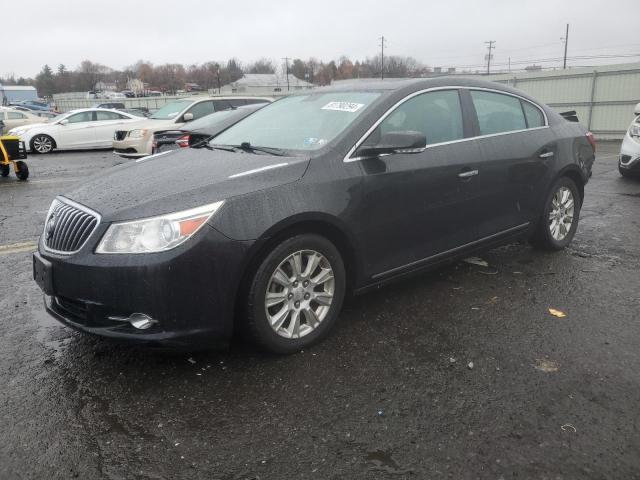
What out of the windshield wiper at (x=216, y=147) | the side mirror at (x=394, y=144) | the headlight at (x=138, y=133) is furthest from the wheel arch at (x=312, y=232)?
the headlight at (x=138, y=133)

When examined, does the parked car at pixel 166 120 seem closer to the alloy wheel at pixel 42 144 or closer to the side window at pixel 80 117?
the side window at pixel 80 117

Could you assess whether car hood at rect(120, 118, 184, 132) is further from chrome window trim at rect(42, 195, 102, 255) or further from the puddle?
the puddle

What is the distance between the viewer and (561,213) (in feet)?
17.2

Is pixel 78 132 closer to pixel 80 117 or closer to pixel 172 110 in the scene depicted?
pixel 80 117

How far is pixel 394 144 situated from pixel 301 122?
34.4 inches

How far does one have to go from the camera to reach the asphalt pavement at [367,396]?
2346 mm

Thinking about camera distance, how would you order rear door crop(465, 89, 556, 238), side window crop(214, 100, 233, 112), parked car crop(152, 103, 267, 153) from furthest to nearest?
1. side window crop(214, 100, 233, 112)
2. parked car crop(152, 103, 267, 153)
3. rear door crop(465, 89, 556, 238)

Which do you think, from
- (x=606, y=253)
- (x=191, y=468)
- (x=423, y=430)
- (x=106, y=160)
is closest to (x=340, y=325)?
(x=423, y=430)

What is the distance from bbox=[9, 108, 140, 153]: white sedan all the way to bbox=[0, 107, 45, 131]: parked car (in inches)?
234

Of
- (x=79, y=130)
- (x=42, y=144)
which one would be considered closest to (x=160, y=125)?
(x=79, y=130)

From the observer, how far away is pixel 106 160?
1511 centimetres

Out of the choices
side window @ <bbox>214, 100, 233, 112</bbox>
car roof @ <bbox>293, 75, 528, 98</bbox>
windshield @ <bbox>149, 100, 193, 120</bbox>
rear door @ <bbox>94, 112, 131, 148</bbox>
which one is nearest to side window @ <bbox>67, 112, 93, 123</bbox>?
rear door @ <bbox>94, 112, 131, 148</bbox>

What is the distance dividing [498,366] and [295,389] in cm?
121

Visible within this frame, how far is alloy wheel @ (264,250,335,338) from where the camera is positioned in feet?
10.4
